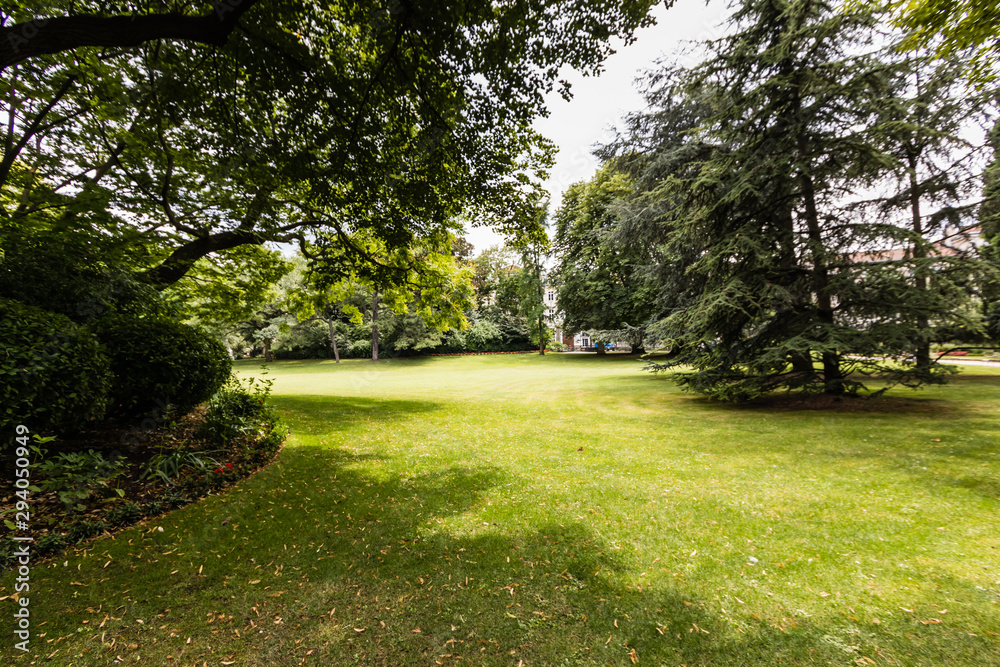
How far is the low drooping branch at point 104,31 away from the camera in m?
3.38

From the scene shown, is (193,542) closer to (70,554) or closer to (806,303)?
(70,554)

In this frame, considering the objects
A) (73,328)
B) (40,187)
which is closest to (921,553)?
(73,328)

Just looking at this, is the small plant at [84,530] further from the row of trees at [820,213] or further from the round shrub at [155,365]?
the row of trees at [820,213]

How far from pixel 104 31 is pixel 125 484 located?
478 cm

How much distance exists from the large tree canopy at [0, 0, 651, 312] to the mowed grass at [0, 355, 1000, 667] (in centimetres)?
483

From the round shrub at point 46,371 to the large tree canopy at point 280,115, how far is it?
6.95 ft

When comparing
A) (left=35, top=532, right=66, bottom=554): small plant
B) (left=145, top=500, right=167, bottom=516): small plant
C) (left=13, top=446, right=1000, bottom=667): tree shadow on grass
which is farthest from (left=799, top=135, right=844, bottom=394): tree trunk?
(left=35, top=532, right=66, bottom=554): small plant

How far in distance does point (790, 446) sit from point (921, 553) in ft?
12.4

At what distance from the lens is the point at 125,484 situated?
13.9 feet

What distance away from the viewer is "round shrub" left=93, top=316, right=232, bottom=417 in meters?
4.98

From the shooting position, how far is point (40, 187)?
5.86 meters

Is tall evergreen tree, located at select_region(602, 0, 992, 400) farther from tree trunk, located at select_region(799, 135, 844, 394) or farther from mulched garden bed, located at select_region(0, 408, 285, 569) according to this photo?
mulched garden bed, located at select_region(0, 408, 285, 569)
